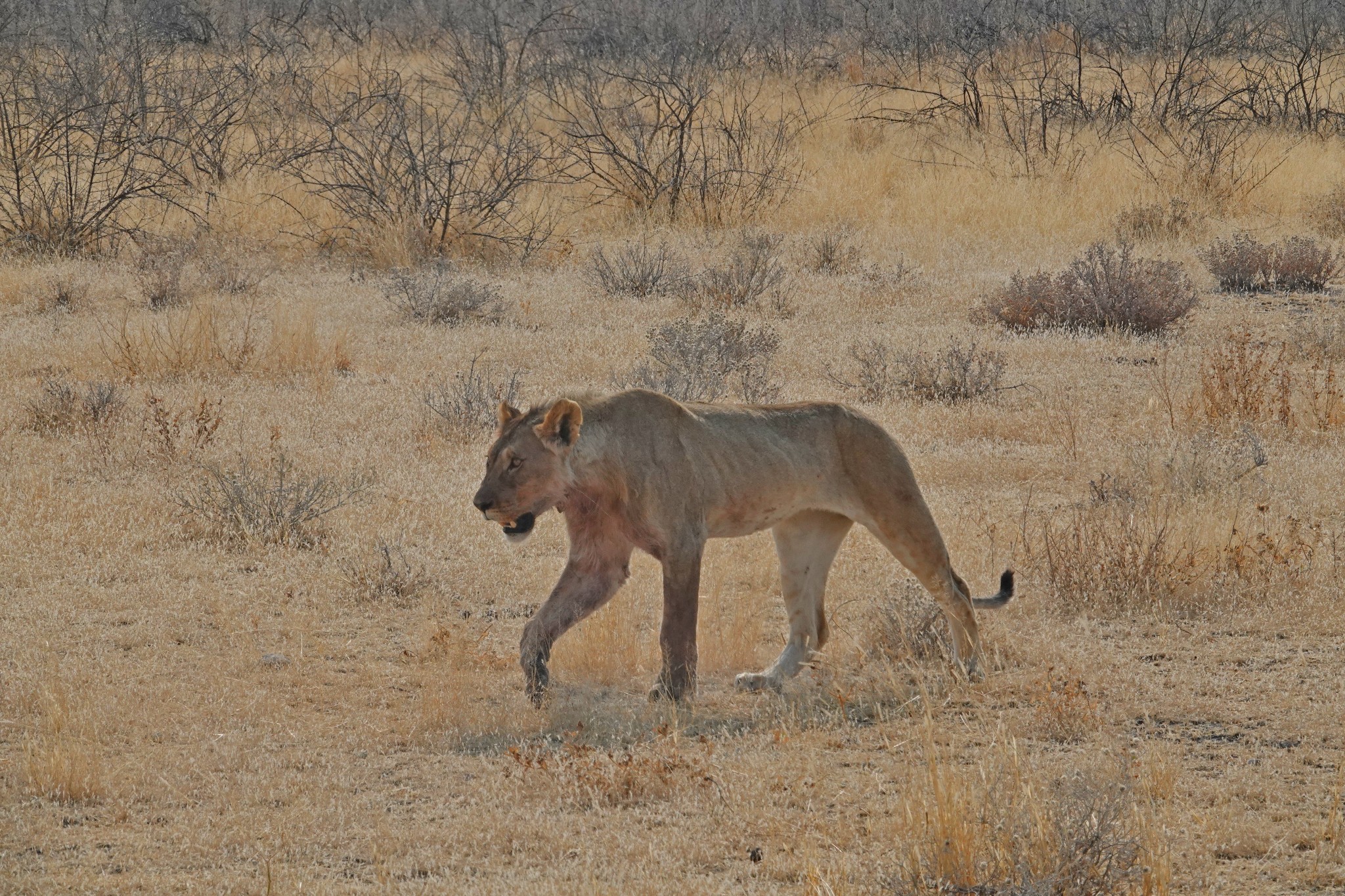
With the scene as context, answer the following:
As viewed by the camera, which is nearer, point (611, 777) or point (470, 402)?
point (611, 777)

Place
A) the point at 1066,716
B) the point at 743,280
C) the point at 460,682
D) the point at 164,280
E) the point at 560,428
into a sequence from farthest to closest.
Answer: the point at 743,280, the point at 164,280, the point at 460,682, the point at 560,428, the point at 1066,716

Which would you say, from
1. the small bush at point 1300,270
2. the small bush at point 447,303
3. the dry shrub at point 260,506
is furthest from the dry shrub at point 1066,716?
the small bush at point 1300,270

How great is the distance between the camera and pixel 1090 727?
18.6ft

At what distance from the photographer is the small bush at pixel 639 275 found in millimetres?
15055

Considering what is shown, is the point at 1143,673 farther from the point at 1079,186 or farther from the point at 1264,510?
the point at 1079,186

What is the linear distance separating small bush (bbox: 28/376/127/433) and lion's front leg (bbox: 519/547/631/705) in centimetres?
518

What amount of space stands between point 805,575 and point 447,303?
26.4ft

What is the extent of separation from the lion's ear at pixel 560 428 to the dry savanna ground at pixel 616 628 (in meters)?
1.03

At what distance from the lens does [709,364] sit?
1146cm

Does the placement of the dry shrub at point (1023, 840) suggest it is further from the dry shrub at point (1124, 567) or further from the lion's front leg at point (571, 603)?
the dry shrub at point (1124, 567)

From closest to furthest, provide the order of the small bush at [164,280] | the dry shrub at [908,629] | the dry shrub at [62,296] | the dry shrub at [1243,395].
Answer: the dry shrub at [908,629] < the dry shrub at [1243,395] < the dry shrub at [62,296] < the small bush at [164,280]

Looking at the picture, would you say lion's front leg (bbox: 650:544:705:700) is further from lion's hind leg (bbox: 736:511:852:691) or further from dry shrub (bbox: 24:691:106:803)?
dry shrub (bbox: 24:691:106:803)

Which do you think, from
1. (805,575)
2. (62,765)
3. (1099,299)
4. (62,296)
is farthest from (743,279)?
(62,765)

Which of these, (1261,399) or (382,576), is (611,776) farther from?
(1261,399)
